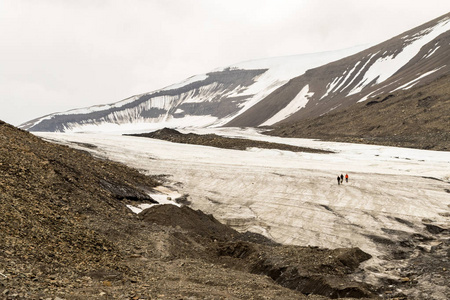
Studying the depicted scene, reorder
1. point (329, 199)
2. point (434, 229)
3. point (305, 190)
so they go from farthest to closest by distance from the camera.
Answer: point (305, 190) → point (329, 199) → point (434, 229)

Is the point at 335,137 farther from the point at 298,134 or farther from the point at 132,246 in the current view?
the point at 132,246

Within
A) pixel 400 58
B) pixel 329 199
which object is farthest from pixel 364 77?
pixel 329 199

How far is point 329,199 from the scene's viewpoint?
3538cm

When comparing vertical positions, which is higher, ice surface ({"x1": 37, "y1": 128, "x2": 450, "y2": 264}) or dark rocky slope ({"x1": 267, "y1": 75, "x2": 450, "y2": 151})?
dark rocky slope ({"x1": 267, "y1": 75, "x2": 450, "y2": 151})

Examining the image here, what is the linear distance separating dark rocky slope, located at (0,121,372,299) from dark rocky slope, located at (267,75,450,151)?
55.6 m

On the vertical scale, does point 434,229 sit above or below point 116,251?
below

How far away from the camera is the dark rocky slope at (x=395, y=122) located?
8000cm

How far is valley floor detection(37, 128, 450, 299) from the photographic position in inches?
1024

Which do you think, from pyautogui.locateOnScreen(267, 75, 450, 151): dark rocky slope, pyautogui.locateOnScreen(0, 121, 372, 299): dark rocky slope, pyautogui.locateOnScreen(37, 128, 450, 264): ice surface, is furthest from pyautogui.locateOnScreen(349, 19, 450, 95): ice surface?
pyautogui.locateOnScreen(0, 121, 372, 299): dark rocky slope

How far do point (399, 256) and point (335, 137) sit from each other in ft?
223

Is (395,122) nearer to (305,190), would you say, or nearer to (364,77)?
(305,190)

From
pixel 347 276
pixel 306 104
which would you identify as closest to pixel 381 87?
pixel 306 104

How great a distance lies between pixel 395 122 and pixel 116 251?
279ft

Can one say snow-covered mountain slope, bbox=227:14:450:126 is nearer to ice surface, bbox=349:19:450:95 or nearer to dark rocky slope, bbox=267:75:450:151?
ice surface, bbox=349:19:450:95
